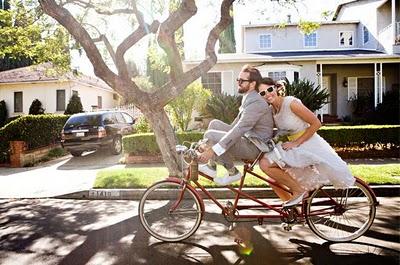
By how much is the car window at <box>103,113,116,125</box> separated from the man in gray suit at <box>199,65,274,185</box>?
428 inches

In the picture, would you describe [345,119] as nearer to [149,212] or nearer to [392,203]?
[392,203]

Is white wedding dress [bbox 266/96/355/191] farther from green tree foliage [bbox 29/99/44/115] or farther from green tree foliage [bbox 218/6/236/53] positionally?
green tree foliage [bbox 218/6/236/53]

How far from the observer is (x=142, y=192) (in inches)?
319

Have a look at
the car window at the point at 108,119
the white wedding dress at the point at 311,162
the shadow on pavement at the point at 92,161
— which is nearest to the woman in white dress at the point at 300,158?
the white wedding dress at the point at 311,162

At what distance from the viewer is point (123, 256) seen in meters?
4.50

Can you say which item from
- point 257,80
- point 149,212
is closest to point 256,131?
point 257,80

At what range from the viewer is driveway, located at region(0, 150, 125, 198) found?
903 cm

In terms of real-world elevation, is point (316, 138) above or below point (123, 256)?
above

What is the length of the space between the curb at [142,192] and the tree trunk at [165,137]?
3.34 ft

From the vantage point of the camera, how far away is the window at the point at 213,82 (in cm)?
2400

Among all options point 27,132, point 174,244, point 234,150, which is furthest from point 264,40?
point 174,244

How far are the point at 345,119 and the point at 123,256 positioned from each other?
22.4 meters

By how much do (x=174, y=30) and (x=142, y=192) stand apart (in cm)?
367

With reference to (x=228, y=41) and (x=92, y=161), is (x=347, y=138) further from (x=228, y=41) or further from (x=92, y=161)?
(x=228, y=41)
